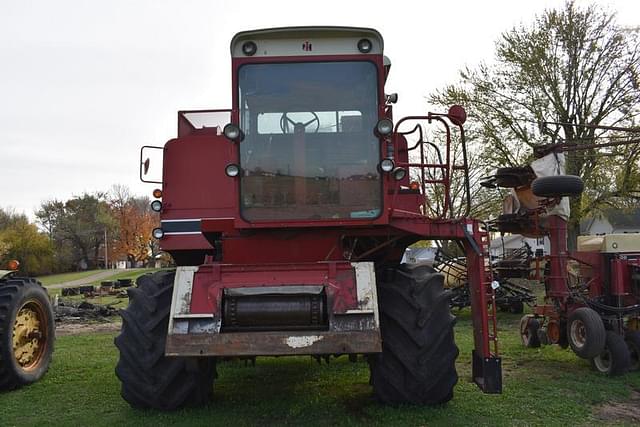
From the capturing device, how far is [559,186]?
26.7 ft

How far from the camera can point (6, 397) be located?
A: 671 centimetres

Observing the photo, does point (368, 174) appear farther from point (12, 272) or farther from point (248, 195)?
point (12, 272)

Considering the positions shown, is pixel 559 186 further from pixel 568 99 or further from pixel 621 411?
pixel 568 99

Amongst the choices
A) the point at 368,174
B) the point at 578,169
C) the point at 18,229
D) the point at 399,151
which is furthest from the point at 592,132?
the point at 18,229

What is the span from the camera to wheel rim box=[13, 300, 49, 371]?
7367 mm

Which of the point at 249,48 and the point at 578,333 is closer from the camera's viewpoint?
the point at 249,48

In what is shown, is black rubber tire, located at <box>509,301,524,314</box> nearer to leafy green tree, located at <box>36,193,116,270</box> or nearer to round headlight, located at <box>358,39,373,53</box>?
round headlight, located at <box>358,39,373,53</box>

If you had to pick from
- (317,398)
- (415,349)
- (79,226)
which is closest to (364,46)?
(415,349)

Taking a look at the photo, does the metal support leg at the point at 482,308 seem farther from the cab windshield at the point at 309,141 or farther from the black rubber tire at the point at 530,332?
the black rubber tire at the point at 530,332

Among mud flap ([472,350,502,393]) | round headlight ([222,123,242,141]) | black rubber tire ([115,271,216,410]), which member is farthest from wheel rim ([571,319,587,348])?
round headlight ([222,123,242,141])

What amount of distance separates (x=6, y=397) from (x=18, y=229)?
5743 centimetres

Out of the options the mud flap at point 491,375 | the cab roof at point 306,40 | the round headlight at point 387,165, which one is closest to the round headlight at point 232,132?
the cab roof at point 306,40

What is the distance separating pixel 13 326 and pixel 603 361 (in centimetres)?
715

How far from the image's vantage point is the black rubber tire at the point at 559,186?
26.7 feet
